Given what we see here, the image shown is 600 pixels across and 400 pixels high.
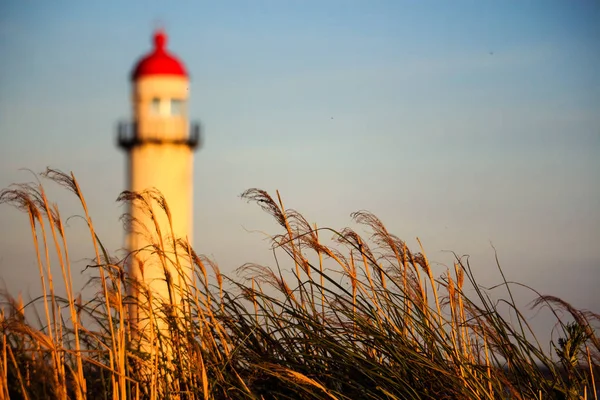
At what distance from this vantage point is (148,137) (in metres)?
15.2

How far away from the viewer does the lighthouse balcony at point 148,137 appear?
1521cm

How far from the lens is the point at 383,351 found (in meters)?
2.45

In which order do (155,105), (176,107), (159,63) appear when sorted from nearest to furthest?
(159,63)
(155,105)
(176,107)

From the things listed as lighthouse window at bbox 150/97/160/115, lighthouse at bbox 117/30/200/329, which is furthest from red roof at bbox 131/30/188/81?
lighthouse window at bbox 150/97/160/115

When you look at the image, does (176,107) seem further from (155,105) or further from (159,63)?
(159,63)

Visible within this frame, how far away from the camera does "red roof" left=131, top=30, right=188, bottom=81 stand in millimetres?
14773

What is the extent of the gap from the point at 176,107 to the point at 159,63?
0.98 m

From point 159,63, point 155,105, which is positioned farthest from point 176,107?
point 159,63

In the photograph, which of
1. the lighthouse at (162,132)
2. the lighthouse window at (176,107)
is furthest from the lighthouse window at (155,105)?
the lighthouse window at (176,107)

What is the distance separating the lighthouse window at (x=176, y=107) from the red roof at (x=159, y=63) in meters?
0.55

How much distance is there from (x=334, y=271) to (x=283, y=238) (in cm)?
21

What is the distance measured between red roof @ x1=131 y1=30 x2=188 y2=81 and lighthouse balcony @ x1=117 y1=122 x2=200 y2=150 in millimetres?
1001

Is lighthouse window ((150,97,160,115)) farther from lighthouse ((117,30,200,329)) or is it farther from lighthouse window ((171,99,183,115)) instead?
lighthouse window ((171,99,183,115))

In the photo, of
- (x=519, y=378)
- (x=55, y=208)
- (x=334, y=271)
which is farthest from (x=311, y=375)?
(x=55, y=208)
